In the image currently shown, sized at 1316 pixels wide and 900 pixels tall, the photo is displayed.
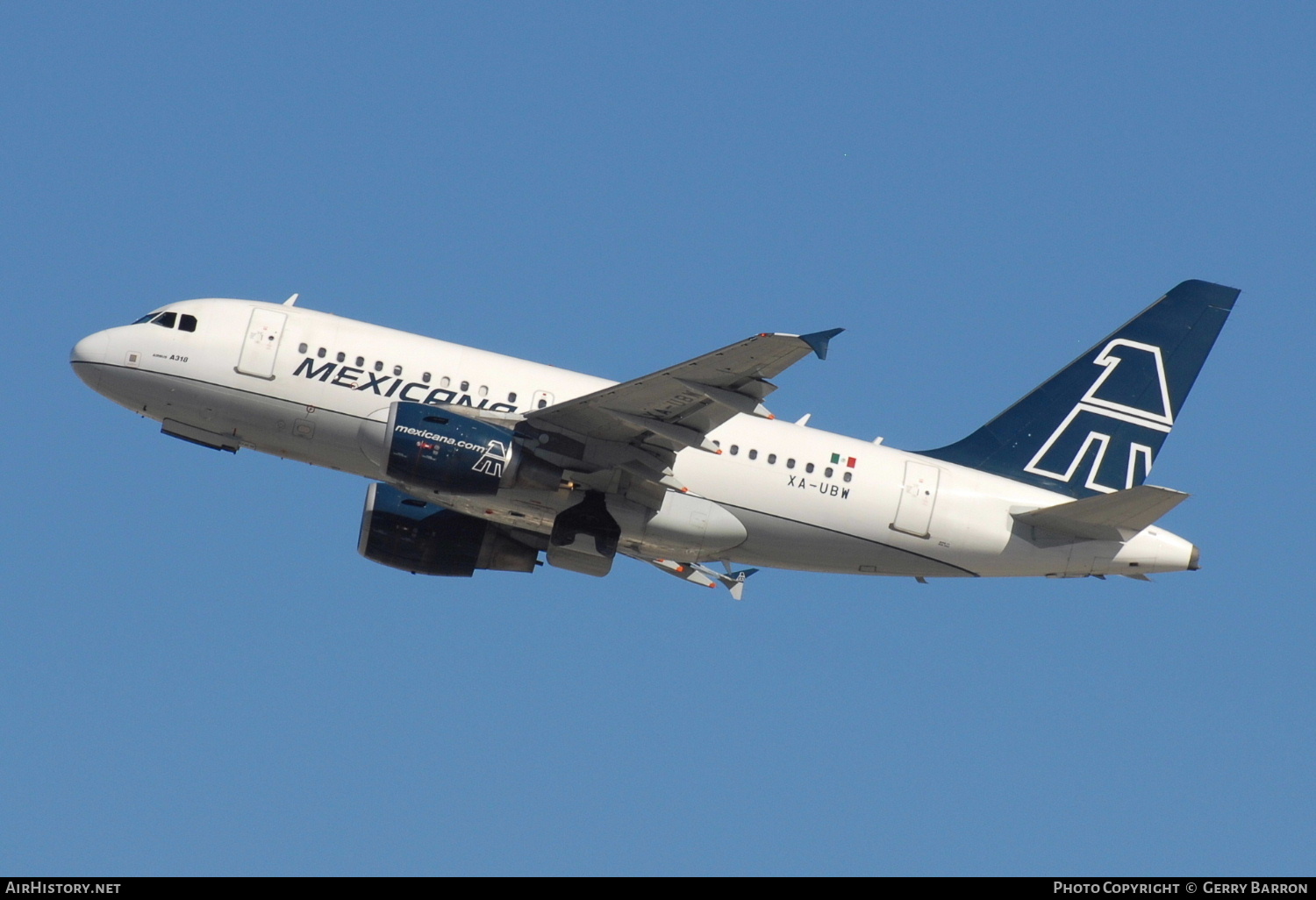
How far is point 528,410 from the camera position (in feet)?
117

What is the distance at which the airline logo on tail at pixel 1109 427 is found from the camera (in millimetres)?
38406

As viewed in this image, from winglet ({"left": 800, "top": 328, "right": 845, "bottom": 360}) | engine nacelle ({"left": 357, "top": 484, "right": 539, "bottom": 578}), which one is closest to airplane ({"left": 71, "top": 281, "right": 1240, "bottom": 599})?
engine nacelle ({"left": 357, "top": 484, "right": 539, "bottom": 578})

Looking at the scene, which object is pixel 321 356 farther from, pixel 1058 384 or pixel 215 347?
pixel 1058 384

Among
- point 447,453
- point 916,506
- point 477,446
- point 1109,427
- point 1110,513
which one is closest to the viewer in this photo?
point 447,453

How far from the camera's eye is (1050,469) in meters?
38.4

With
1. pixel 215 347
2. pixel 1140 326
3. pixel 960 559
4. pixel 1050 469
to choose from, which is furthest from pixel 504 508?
pixel 1140 326

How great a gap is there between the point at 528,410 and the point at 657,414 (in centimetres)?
389

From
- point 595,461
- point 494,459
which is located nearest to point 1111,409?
point 595,461

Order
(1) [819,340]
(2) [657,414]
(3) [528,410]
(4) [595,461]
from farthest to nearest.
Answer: (3) [528,410] < (4) [595,461] < (2) [657,414] < (1) [819,340]

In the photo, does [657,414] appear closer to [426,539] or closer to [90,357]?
[426,539]

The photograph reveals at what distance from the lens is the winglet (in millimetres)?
28812

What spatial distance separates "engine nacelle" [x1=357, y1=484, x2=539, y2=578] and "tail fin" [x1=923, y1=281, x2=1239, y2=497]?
11658 millimetres

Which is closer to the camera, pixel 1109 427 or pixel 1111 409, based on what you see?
pixel 1109 427

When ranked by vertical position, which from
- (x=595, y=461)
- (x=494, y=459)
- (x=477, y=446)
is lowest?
(x=494, y=459)
